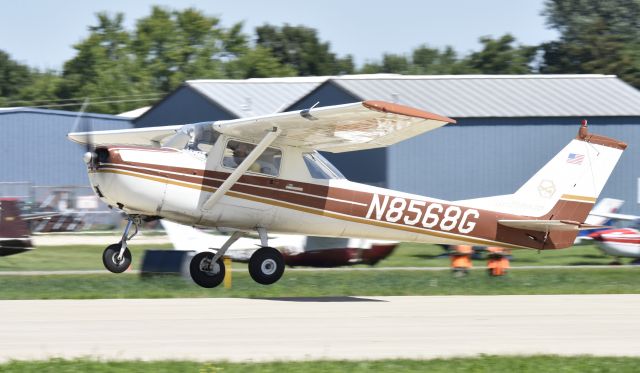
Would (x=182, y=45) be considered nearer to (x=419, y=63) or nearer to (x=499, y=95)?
(x=419, y=63)

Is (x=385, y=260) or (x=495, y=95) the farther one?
(x=495, y=95)

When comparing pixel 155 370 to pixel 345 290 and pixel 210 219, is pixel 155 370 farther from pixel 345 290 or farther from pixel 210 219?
pixel 345 290

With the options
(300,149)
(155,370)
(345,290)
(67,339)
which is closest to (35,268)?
(345,290)

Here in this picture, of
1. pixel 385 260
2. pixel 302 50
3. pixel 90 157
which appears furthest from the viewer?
pixel 302 50

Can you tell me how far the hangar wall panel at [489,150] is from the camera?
40.9 m

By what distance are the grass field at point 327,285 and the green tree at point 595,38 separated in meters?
56.7

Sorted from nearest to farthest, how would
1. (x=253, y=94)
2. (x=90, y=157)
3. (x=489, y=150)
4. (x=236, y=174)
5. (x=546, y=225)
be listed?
1. (x=90, y=157)
2. (x=236, y=174)
3. (x=546, y=225)
4. (x=489, y=150)
5. (x=253, y=94)

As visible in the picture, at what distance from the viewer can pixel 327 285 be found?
20.3 m

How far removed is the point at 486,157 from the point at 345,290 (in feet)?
76.6

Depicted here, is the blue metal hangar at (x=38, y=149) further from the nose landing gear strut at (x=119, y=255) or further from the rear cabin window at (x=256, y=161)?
the rear cabin window at (x=256, y=161)

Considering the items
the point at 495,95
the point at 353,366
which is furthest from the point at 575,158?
the point at 495,95

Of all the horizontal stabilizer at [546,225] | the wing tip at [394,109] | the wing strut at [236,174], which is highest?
the wing tip at [394,109]

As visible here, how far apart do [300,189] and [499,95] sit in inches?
1081

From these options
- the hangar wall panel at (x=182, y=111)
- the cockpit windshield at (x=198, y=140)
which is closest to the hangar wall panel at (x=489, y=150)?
the hangar wall panel at (x=182, y=111)
